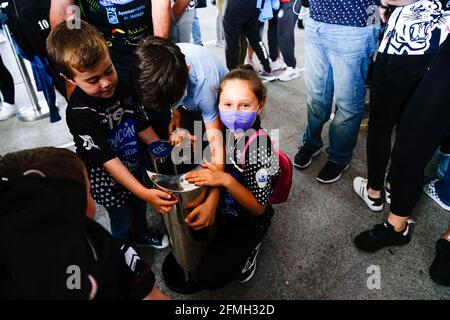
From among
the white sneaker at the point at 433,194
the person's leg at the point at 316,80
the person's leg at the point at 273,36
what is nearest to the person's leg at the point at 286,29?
the person's leg at the point at 273,36

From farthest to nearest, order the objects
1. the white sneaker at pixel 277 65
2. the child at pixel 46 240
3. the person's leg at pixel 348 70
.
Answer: the white sneaker at pixel 277 65 → the person's leg at pixel 348 70 → the child at pixel 46 240

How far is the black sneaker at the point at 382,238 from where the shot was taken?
4.54 ft

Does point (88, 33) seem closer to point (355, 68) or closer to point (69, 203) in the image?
point (69, 203)

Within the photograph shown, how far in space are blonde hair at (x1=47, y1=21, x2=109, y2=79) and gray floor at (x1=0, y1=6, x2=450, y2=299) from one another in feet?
2.82

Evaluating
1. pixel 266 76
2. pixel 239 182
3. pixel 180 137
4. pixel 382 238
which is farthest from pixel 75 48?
pixel 266 76

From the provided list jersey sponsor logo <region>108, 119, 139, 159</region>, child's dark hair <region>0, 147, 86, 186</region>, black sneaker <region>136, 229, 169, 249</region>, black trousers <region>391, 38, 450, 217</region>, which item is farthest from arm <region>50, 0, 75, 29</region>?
black trousers <region>391, 38, 450, 217</region>

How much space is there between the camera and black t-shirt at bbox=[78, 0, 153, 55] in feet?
4.40

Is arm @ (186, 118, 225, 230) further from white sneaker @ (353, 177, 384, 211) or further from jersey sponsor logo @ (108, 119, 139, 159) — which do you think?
white sneaker @ (353, 177, 384, 211)

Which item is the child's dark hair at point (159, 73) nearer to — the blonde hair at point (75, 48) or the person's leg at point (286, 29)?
the blonde hair at point (75, 48)

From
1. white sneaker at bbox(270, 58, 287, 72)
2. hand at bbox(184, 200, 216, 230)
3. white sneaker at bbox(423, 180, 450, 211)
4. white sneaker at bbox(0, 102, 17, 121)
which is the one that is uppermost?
hand at bbox(184, 200, 216, 230)

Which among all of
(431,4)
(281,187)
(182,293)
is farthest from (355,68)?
(182,293)

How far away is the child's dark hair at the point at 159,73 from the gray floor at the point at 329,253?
747 millimetres

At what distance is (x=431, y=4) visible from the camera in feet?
3.58
